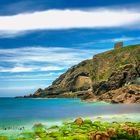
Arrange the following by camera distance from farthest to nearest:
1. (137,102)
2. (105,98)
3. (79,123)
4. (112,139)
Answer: (105,98) → (137,102) → (79,123) → (112,139)

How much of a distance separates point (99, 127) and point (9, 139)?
1701 centimetres

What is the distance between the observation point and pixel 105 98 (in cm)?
19488

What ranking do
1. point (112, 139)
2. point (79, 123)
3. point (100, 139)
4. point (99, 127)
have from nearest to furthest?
1. point (100, 139)
2. point (112, 139)
3. point (99, 127)
4. point (79, 123)

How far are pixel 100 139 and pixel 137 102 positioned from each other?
11758 centimetres

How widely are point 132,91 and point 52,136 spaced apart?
12078 centimetres

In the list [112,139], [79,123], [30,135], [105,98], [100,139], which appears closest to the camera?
[100,139]

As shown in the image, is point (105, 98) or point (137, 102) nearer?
point (137, 102)

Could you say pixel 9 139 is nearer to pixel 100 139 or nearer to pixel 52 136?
pixel 52 136

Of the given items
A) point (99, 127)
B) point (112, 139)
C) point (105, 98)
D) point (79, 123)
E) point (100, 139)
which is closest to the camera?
point (100, 139)

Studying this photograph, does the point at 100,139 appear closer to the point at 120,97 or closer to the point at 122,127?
the point at 122,127

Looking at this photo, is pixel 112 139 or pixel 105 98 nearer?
pixel 112 139

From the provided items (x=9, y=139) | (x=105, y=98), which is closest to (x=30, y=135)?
(x=9, y=139)

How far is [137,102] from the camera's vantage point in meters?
161

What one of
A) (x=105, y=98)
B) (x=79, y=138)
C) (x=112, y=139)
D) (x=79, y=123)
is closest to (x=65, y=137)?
(x=79, y=138)
